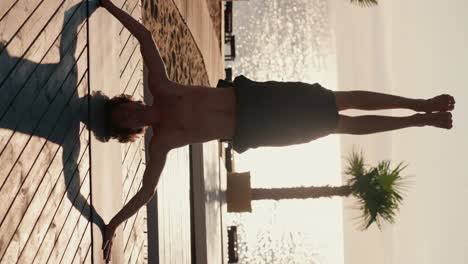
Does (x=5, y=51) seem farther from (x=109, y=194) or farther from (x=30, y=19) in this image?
(x=109, y=194)

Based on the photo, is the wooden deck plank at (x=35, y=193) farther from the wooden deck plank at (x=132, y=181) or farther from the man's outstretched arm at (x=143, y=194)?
the wooden deck plank at (x=132, y=181)

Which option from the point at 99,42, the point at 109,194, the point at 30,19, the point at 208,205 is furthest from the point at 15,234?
the point at 208,205

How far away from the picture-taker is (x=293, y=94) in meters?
4.33

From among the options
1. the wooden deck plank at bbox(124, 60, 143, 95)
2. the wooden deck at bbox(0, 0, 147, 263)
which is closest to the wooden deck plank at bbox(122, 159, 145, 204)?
the wooden deck at bbox(0, 0, 147, 263)

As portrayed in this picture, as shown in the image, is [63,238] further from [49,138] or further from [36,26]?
[36,26]

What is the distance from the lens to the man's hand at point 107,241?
4.36 m

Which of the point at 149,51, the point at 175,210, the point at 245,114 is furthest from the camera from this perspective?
the point at 175,210

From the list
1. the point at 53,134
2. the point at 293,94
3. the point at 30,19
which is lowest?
the point at 53,134

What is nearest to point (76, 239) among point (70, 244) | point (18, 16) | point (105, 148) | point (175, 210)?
point (70, 244)

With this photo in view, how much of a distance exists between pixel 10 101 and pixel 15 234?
691mm

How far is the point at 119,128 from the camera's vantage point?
Result: 15.1ft

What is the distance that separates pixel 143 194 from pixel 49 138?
972mm

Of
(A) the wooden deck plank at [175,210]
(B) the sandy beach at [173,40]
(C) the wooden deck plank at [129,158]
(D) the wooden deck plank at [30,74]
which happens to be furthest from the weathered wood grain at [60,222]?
(B) the sandy beach at [173,40]

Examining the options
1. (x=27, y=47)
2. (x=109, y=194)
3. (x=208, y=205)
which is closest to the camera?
(x=27, y=47)
